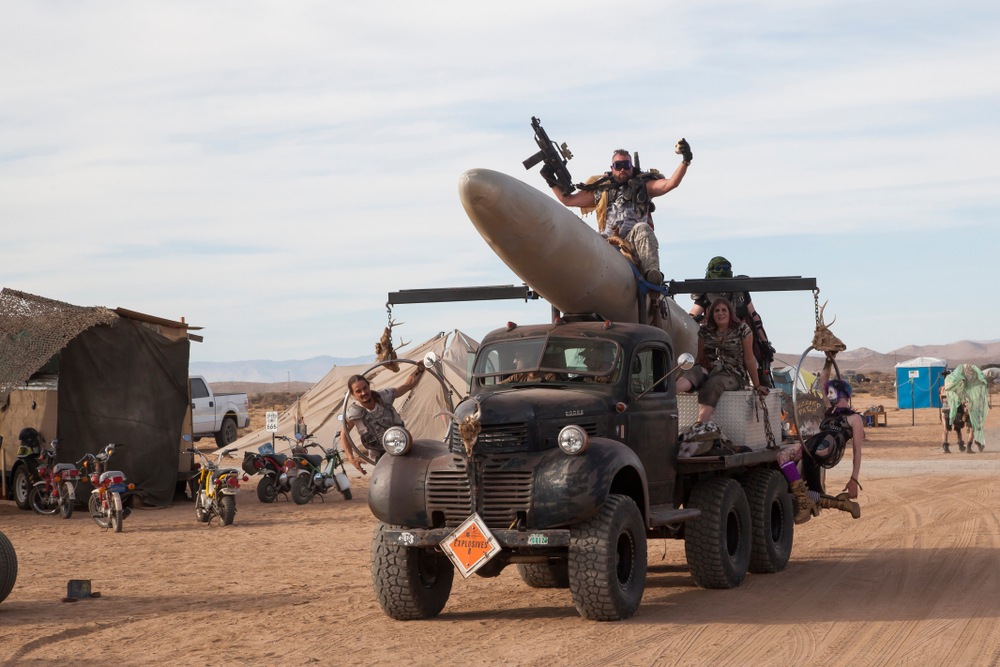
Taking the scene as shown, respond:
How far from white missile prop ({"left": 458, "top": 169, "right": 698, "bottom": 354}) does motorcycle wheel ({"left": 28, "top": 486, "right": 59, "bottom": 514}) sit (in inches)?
475

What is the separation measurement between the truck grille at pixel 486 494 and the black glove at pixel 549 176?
4.63 metres

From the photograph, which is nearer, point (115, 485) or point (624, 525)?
point (624, 525)

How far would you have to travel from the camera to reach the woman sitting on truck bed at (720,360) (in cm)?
1289

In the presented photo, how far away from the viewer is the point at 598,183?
551 inches

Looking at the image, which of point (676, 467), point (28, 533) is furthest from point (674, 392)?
point (28, 533)

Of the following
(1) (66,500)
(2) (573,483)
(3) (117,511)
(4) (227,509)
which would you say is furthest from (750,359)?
(1) (66,500)

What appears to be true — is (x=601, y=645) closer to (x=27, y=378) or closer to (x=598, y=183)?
(x=598, y=183)

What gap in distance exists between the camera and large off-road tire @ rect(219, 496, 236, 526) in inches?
755

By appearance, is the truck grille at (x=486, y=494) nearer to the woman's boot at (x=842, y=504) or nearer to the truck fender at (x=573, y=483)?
the truck fender at (x=573, y=483)

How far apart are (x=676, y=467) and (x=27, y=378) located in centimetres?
1319

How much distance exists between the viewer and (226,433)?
37.8 metres

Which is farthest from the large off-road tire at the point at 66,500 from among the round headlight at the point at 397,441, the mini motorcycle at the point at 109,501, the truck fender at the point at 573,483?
the truck fender at the point at 573,483

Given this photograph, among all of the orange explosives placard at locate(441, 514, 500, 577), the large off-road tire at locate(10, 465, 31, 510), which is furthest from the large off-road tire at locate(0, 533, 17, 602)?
the large off-road tire at locate(10, 465, 31, 510)

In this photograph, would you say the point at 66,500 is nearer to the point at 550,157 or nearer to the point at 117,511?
the point at 117,511
